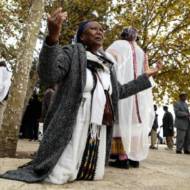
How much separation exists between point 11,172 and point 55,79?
2.83 feet

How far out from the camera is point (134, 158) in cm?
590

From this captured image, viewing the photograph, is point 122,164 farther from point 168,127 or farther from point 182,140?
point 168,127

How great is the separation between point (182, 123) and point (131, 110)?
8.14 metres

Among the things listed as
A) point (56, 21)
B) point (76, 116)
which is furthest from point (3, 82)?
point (56, 21)

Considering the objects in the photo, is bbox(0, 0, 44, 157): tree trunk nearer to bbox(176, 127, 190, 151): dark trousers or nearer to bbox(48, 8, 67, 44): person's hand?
bbox(48, 8, 67, 44): person's hand

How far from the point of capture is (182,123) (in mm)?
13586

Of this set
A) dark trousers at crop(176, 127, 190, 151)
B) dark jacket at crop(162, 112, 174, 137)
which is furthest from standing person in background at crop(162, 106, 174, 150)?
dark trousers at crop(176, 127, 190, 151)

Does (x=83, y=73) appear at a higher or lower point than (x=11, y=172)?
higher

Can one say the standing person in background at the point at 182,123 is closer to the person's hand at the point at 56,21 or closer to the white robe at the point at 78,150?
the white robe at the point at 78,150

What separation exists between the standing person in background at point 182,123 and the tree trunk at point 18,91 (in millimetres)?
7136

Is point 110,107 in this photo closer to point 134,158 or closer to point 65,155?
point 65,155

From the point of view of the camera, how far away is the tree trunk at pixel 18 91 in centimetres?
709

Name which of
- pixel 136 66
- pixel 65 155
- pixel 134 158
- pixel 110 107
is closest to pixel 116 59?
pixel 136 66

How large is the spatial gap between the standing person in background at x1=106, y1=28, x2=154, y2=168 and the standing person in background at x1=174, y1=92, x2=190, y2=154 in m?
7.46
